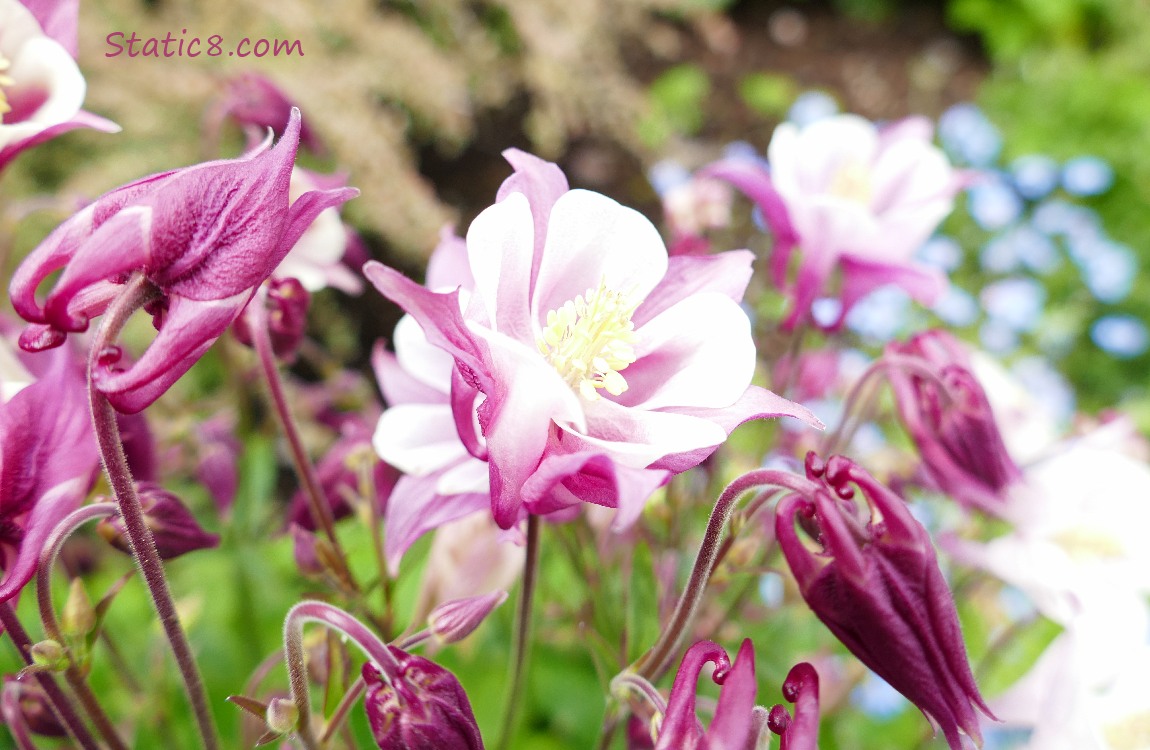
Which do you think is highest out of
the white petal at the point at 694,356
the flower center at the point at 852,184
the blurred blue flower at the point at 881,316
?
the white petal at the point at 694,356

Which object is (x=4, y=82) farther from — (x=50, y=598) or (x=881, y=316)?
(x=881, y=316)

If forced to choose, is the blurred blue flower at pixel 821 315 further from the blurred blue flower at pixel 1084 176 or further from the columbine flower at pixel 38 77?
the blurred blue flower at pixel 1084 176

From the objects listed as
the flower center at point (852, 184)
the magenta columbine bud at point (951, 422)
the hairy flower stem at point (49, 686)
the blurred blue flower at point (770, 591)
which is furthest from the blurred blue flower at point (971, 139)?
the hairy flower stem at point (49, 686)

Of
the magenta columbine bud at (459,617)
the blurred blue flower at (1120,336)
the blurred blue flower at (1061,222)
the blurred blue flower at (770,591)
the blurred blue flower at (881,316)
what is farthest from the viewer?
the blurred blue flower at (1061,222)

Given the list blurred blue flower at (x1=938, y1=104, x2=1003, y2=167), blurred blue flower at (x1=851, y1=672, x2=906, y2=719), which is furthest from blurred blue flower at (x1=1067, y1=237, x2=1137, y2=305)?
blurred blue flower at (x1=851, y1=672, x2=906, y2=719)

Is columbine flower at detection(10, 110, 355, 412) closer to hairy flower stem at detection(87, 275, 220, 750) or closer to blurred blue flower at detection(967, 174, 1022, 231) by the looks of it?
hairy flower stem at detection(87, 275, 220, 750)

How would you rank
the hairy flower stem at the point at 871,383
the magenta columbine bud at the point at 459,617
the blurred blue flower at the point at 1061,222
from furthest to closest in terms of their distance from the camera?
the blurred blue flower at the point at 1061,222
the hairy flower stem at the point at 871,383
the magenta columbine bud at the point at 459,617

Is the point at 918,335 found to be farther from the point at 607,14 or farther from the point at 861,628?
the point at 607,14

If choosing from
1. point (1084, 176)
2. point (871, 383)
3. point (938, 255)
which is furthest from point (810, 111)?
point (871, 383)
